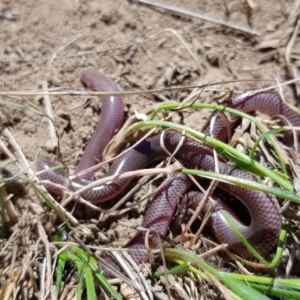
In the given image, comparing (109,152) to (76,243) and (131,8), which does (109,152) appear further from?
(131,8)

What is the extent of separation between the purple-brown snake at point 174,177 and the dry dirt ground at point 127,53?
15 centimetres

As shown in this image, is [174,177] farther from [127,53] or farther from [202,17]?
[202,17]

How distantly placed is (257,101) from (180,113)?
2.37 ft

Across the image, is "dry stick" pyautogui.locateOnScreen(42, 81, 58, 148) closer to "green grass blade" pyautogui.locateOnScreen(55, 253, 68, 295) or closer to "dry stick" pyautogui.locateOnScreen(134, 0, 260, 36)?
"green grass blade" pyautogui.locateOnScreen(55, 253, 68, 295)

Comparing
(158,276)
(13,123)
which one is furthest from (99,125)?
(158,276)

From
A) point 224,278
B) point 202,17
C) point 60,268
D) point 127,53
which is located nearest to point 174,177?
point 60,268

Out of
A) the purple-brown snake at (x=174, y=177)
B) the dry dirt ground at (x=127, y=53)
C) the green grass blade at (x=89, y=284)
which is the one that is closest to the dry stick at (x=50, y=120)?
the dry dirt ground at (x=127, y=53)

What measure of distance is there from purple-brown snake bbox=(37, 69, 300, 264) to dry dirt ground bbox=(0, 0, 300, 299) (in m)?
0.15

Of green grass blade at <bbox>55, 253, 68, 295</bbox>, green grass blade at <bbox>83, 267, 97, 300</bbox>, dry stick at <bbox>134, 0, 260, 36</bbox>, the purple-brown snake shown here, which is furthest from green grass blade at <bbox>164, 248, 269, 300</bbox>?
dry stick at <bbox>134, 0, 260, 36</bbox>

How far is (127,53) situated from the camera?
16.7 feet

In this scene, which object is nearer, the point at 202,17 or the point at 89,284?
the point at 89,284

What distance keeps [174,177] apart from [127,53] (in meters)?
1.48

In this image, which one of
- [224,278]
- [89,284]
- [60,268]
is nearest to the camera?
[224,278]

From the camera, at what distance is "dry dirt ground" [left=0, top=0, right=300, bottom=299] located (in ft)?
15.5
